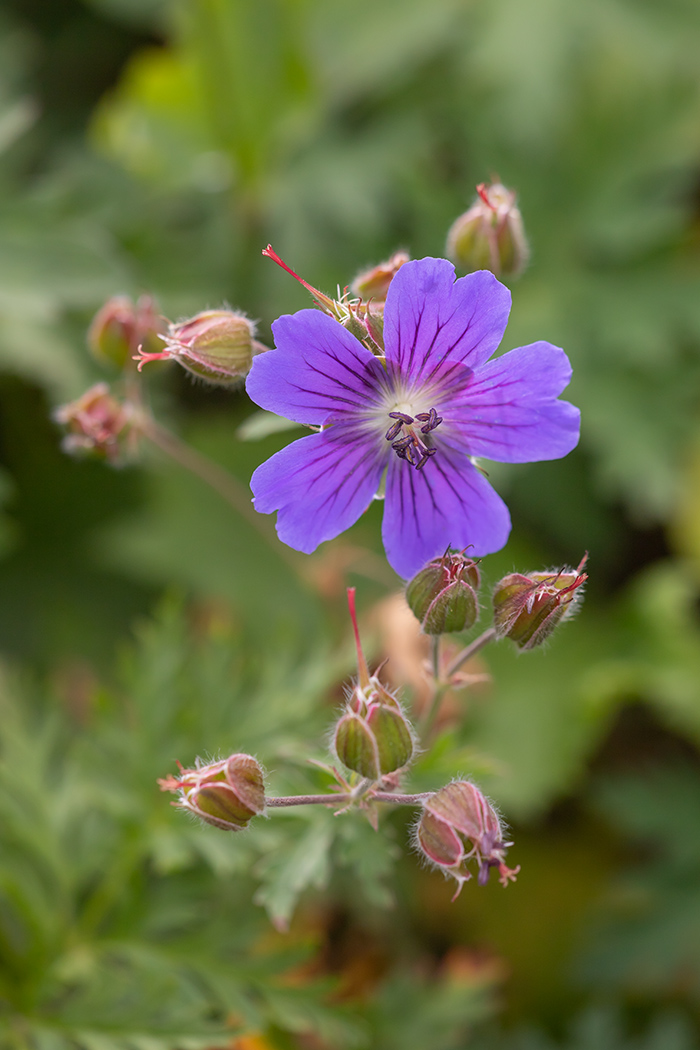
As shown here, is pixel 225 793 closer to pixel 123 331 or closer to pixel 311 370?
pixel 311 370

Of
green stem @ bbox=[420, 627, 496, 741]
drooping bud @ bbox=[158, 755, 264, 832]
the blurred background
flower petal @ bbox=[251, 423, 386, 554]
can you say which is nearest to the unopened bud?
flower petal @ bbox=[251, 423, 386, 554]

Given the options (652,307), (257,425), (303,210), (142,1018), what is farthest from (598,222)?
(142,1018)

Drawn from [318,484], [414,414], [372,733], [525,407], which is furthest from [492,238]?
[372,733]

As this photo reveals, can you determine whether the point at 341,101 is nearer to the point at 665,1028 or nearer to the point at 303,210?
the point at 303,210

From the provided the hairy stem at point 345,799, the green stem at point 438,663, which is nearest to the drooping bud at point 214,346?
the green stem at point 438,663

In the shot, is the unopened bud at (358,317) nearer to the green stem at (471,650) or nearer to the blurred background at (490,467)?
the green stem at (471,650)
